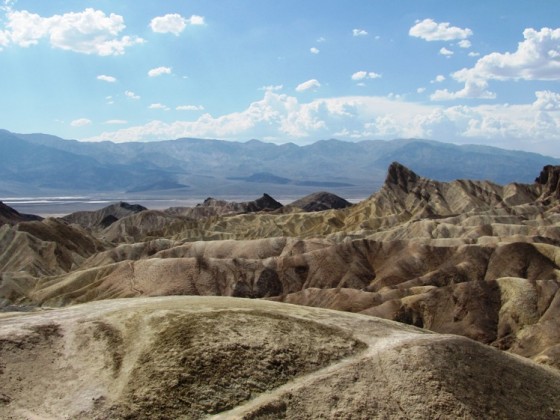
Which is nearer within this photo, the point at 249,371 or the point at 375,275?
the point at 249,371

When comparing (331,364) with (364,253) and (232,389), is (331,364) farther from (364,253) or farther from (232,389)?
(364,253)

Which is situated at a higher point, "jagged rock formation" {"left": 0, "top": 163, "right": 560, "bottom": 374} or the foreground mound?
the foreground mound

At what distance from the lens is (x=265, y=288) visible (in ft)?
349

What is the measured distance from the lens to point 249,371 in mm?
40438

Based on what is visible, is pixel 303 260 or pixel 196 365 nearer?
pixel 196 365

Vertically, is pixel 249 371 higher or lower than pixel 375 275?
higher

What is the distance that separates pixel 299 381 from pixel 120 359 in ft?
40.1

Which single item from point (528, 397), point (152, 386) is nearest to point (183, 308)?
point (152, 386)

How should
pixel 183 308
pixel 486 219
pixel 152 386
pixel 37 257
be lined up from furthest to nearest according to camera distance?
pixel 486 219 < pixel 37 257 < pixel 183 308 < pixel 152 386

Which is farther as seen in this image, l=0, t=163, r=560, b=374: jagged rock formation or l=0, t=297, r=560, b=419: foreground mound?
l=0, t=163, r=560, b=374: jagged rock formation

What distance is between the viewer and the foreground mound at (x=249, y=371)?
3769 cm

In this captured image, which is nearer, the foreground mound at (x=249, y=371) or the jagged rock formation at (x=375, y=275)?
the foreground mound at (x=249, y=371)

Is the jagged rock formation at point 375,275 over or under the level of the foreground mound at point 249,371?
under

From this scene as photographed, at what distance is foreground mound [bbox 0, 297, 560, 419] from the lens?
124 feet
